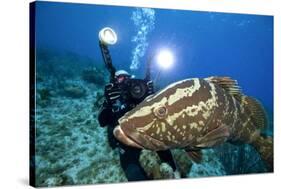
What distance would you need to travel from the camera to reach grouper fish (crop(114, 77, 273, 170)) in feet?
16.4

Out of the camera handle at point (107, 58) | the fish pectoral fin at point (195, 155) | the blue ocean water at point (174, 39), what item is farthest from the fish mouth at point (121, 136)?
the fish pectoral fin at point (195, 155)

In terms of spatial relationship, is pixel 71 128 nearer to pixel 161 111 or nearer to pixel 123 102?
pixel 123 102

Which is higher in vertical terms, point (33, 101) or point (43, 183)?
point (33, 101)

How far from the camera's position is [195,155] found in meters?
5.39

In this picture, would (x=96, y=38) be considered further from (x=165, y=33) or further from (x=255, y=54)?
(x=255, y=54)

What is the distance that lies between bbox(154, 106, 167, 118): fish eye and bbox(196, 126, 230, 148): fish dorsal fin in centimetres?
50

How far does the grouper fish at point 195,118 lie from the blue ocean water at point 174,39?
0.13 meters

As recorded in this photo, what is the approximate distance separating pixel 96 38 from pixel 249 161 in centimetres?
225

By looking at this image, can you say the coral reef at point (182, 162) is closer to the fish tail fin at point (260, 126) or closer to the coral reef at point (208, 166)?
the coral reef at point (208, 166)

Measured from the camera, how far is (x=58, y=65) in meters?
4.83

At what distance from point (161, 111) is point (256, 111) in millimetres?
1298

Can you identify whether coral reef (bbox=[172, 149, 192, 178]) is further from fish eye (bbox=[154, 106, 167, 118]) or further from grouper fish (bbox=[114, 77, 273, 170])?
fish eye (bbox=[154, 106, 167, 118])

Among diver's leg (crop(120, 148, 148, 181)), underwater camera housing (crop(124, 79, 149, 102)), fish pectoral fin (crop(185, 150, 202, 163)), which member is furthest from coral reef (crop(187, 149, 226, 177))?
underwater camera housing (crop(124, 79, 149, 102))

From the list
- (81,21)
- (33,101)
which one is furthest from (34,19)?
(33,101)
